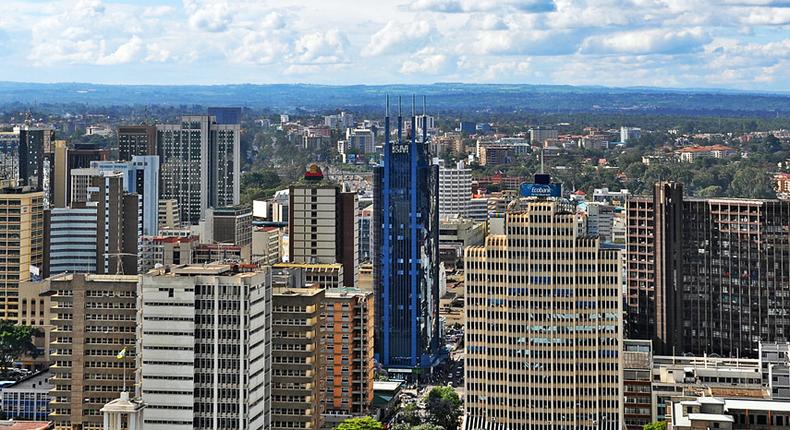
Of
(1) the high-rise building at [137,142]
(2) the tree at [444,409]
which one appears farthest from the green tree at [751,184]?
(2) the tree at [444,409]

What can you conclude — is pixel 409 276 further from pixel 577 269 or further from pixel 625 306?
pixel 577 269

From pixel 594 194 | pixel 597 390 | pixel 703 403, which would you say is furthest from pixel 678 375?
pixel 594 194

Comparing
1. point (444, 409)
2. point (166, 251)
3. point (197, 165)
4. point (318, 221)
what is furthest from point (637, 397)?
point (197, 165)

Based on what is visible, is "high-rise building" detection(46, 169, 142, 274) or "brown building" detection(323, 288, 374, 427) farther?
"high-rise building" detection(46, 169, 142, 274)

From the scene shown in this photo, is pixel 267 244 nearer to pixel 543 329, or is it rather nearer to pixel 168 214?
pixel 168 214

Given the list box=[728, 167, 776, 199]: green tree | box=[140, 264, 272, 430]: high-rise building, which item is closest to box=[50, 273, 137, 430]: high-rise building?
box=[140, 264, 272, 430]: high-rise building

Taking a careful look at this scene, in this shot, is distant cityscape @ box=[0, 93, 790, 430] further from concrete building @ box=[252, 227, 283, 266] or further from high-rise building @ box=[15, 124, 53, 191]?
high-rise building @ box=[15, 124, 53, 191]
